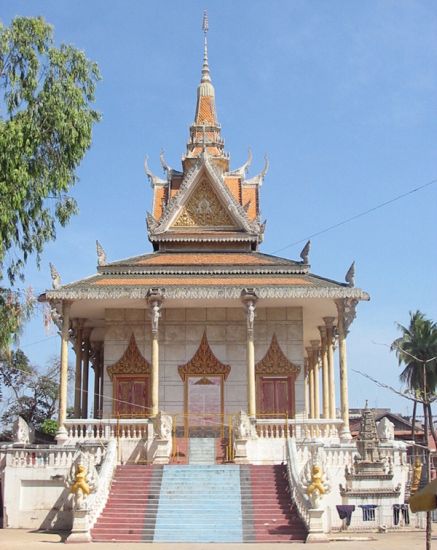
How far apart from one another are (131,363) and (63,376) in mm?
3307

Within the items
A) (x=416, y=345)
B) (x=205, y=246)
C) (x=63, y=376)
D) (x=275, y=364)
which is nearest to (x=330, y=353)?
(x=275, y=364)

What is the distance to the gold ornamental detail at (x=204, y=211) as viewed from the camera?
32406 millimetres

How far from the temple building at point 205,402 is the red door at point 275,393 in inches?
1.7

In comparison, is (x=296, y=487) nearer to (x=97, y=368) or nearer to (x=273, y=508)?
(x=273, y=508)

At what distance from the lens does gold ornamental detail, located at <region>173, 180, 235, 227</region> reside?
32.4m

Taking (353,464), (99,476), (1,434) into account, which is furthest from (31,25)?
(1,434)

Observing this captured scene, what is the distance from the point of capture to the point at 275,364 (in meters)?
27.9

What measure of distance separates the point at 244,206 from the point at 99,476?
15521 millimetres

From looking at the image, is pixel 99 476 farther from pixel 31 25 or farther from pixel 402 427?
pixel 402 427

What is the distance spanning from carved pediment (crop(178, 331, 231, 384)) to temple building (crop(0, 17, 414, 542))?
4 cm

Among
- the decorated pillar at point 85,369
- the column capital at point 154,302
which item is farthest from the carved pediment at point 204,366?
the decorated pillar at point 85,369

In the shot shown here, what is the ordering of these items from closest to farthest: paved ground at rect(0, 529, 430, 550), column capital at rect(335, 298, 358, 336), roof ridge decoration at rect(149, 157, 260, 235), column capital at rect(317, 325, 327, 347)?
1. paved ground at rect(0, 529, 430, 550)
2. column capital at rect(335, 298, 358, 336)
3. column capital at rect(317, 325, 327, 347)
4. roof ridge decoration at rect(149, 157, 260, 235)

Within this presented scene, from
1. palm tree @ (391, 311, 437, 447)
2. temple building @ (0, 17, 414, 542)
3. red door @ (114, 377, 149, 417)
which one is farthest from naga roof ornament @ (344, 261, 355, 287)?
palm tree @ (391, 311, 437, 447)

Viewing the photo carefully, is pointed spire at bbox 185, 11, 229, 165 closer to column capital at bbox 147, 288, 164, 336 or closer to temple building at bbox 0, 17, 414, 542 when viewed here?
temple building at bbox 0, 17, 414, 542
